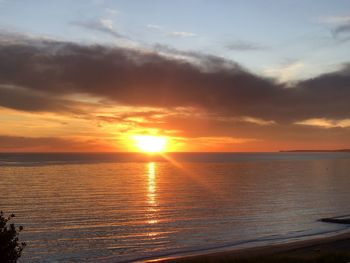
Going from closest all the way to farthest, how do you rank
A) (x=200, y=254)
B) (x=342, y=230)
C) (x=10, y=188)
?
1. (x=200, y=254)
2. (x=342, y=230)
3. (x=10, y=188)

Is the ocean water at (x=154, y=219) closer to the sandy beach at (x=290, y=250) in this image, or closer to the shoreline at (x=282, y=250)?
the shoreline at (x=282, y=250)

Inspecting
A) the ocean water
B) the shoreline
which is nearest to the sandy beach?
the shoreline

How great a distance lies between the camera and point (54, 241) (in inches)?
1585

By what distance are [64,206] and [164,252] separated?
31.1 meters

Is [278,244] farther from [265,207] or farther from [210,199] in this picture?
[210,199]

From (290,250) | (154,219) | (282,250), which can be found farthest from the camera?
(154,219)

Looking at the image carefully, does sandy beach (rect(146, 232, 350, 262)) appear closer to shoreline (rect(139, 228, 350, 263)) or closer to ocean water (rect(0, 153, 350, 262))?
shoreline (rect(139, 228, 350, 263))

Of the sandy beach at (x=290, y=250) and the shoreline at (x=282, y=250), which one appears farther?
the shoreline at (x=282, y=250)

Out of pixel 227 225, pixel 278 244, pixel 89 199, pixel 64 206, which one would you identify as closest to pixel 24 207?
pixel 64 206

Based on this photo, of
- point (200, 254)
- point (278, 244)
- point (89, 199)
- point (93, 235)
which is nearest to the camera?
point (200, 254)

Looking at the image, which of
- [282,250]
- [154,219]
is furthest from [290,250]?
[154,219]

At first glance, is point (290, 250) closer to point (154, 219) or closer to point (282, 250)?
point (282, 250)

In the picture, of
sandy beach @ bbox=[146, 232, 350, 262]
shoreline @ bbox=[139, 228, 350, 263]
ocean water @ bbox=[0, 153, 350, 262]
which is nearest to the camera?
sandy beach @ bbox=[146, 232, 350, 262]

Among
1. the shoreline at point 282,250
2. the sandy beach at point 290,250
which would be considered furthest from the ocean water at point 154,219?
the sandy beach at point 290,250
